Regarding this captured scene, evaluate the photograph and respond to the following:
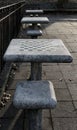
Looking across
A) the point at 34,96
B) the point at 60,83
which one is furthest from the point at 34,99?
the point at 60,83

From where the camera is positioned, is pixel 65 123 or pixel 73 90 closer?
pixel 65 123

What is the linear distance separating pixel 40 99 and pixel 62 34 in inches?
347

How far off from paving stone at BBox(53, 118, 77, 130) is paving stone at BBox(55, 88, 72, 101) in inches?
29.2

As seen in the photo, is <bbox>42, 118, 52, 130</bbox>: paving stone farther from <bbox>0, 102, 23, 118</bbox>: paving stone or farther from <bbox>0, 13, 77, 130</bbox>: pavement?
<bbox>0, 102, 23, 118</bbox>: paving stone

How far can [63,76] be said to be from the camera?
20.7 ft

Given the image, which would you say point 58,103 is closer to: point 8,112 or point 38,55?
point 8,112

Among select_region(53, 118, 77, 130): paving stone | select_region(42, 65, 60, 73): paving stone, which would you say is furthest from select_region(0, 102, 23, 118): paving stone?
select_region(42, 65, 60, 73): paving stone

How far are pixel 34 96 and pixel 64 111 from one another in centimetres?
139

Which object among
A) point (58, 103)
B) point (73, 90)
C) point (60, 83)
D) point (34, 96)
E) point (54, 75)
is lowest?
point (54, 75)

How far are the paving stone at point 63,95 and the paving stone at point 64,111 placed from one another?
6.8 inches

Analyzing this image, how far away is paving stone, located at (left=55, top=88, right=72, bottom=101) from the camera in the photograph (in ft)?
16.3

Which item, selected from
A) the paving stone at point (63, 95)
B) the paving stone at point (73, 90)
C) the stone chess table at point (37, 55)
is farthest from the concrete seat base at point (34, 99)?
the paving stone at point (73, 90)

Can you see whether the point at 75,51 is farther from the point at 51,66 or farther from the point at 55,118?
the point at 55,118

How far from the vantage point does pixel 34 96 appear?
3234 mm
